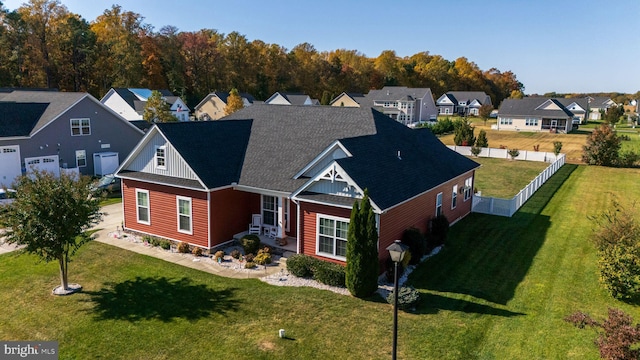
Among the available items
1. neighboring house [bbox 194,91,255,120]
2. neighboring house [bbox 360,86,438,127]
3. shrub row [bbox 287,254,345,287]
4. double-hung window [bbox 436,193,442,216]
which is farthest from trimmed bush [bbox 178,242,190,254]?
neighboring house [bbox 360,86,438,127]

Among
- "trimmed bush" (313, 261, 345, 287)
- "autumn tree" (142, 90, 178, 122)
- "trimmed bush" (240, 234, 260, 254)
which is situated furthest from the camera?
"autumn tree" (142, 90, 178, 122)

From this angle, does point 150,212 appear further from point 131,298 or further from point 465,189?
point 465,189

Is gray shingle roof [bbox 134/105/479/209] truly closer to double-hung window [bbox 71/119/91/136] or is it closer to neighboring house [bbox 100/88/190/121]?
double-hung window [bbox 71/119/91/136]

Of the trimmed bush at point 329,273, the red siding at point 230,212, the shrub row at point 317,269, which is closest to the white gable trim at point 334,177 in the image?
the shrub row at point 317,269

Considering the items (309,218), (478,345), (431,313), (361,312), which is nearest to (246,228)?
(309,218)

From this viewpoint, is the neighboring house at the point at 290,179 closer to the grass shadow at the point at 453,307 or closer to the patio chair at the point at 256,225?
the patio chair at the point at 256,225

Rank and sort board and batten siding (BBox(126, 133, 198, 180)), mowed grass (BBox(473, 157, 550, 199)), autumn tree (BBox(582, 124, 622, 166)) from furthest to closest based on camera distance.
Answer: autumn tree (BBox(582, 124, 622, 166)), mowed grass (BBox(473, 157, 550, 199)), board and batten siding (BBox(126, 133, 198, 180))
